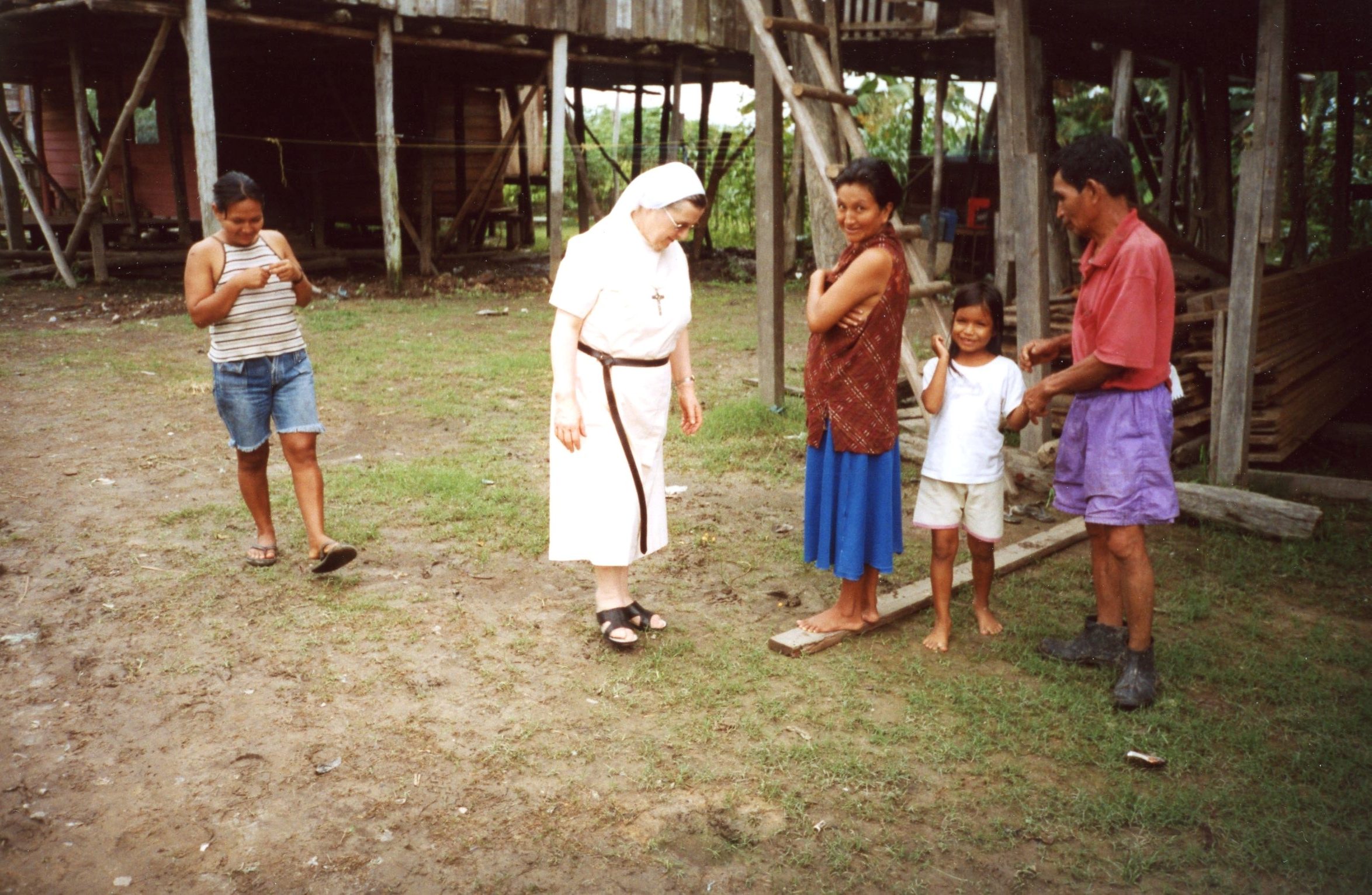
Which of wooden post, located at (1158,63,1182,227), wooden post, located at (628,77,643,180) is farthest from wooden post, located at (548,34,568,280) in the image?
wooden post, located at (1158,63,1182,227)

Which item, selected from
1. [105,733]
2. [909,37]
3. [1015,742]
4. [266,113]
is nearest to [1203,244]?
[909,37]

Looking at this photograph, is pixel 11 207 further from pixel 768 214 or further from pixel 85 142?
pixel 768 214

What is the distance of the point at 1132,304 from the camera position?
3.38m

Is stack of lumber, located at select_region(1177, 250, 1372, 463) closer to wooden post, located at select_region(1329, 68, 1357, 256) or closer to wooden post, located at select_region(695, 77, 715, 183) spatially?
wooden post, located at select_region(1329, 68, 1357, 256)

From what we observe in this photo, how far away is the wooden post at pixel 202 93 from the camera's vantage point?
36.0 ft

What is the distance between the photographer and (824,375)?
12.7 ft

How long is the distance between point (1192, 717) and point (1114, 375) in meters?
1.18

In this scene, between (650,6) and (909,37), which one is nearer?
(909,37)

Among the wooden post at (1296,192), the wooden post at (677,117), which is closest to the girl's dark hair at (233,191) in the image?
the wooden post at (1296,192)

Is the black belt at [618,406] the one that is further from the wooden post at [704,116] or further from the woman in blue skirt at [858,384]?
the wooden post at [704,116]

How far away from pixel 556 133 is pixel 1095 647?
1189cm

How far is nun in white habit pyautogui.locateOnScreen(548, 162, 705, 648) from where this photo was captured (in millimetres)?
3678

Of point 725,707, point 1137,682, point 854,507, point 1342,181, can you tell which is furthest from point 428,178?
point 1137,682

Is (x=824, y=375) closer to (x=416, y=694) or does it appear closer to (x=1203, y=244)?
(x=416, y=694)
